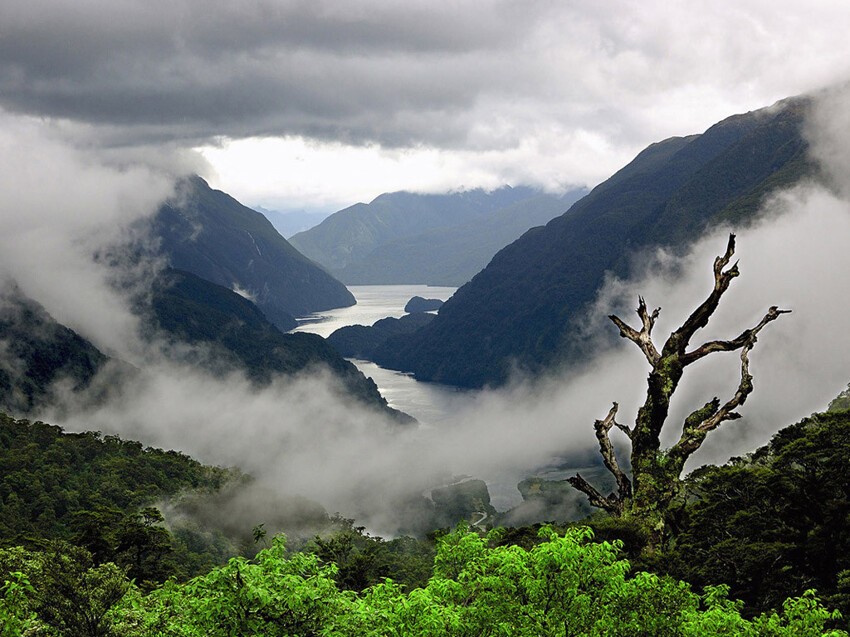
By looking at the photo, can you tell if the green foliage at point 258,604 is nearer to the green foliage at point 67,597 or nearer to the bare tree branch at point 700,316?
the green foliage at point 67,597

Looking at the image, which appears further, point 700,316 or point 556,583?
point 700,316

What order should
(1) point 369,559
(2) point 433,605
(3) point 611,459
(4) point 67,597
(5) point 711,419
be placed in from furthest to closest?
(1) point 369,559, (3) point 611,459, (5) point 711,419, (4) point 67,597, (2) point 433,605

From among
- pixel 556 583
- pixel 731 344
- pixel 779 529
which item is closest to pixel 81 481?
pixel 779 529

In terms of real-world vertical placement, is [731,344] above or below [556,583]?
above

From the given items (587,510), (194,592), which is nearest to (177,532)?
(587,510)

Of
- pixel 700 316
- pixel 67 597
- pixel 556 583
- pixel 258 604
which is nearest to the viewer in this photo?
pixel 258 604

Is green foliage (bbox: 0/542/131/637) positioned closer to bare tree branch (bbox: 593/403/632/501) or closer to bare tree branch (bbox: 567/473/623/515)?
bare tree branch (bbox: 567/473/623/515)

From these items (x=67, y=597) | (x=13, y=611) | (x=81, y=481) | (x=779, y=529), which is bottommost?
(x=13, y=611)

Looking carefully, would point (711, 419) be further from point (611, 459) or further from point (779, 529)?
point (779, 529)

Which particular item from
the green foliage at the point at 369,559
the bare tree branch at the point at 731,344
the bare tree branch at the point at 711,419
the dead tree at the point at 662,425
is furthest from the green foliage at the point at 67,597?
the bare tree branch at the point at 731,344

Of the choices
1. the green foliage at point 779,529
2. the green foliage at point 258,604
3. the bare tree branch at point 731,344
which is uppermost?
the bare tree branch at point 731,344

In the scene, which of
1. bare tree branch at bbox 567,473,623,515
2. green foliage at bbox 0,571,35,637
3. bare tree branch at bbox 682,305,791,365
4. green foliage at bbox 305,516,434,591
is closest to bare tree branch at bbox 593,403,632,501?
bare tree branch at bbox 567,473,623,515
